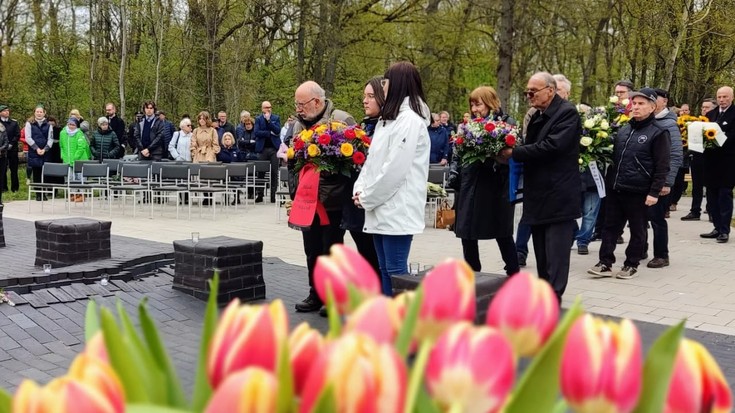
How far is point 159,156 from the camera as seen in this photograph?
729 inches

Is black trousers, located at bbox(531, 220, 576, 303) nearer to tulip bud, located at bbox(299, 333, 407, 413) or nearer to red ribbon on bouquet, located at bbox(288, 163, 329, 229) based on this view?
red ribbon on bouquet, located at bbox(288, 163, 329, 229)

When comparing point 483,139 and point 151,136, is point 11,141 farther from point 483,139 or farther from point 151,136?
point 483,139

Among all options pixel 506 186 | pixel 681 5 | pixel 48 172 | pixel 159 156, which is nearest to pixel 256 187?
pixel 159 156

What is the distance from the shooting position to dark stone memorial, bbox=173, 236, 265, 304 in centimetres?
701

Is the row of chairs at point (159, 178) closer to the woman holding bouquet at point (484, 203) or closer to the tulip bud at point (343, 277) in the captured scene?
the woman holding bouquet at point (484, 203)

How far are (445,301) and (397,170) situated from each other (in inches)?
194

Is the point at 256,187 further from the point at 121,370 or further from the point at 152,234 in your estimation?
the point at 121,370

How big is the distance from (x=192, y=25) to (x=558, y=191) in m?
18.3

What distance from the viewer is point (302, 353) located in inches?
34.0

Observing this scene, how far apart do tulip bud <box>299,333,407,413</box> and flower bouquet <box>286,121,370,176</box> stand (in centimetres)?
559

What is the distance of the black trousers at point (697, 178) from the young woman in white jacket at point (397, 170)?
30.1 feet

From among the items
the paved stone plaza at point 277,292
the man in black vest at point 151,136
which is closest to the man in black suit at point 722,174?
the paved stone plaza at point 277,292

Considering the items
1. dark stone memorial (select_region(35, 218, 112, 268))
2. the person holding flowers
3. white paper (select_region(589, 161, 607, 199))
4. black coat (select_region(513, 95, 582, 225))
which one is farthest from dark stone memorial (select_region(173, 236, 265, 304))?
white paper (select_region(589, 161, 607, 199))

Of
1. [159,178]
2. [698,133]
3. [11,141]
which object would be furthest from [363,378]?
[11,141]
